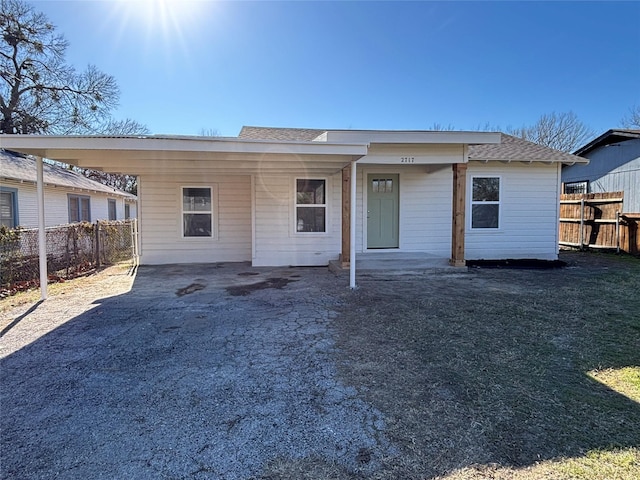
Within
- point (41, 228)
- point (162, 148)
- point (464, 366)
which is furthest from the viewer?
point (41, 228)

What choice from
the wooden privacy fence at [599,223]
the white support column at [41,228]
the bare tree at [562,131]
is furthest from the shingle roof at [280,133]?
the bare tree at [562,131]

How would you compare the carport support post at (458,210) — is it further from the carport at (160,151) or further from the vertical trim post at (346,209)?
the carport at (160,151)

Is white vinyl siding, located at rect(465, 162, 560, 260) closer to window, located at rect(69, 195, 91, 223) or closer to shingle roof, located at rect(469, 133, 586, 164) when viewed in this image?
shingle roof, located at rect(469, 133, 586, 164)

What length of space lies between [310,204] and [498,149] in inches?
214

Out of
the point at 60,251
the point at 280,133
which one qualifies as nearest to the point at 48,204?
the point at 60,251

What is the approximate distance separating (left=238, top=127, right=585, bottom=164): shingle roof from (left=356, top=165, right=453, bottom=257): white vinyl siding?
3.48 ft

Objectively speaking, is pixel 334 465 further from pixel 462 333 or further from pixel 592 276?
pixel 592 276

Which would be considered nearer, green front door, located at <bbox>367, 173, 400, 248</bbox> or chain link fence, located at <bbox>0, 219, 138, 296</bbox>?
chain link fence, located at <bbox>0, 219, 138, 296</bbox>

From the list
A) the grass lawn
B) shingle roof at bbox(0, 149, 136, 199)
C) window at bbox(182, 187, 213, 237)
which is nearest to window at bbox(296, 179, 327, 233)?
window at bbox(182, 187, 213, 237)

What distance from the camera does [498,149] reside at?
966cm

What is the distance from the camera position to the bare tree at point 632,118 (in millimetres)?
21612

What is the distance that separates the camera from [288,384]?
2.92 meters

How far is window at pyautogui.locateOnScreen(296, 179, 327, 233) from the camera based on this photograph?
8891mm

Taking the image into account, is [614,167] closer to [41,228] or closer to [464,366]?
[464,366]
